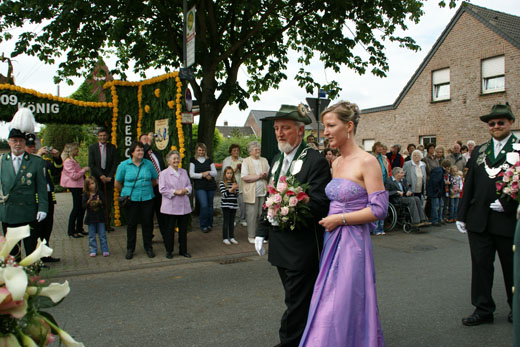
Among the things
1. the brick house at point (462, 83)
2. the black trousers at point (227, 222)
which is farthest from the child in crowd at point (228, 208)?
the brick house at point (462, 83)

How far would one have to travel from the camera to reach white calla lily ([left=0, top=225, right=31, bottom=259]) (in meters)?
1.41

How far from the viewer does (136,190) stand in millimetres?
7277

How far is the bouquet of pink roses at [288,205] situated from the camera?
331 cm

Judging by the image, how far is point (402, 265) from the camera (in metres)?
6.98

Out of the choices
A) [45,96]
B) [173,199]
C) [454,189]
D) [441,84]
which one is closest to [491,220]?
[173,199]

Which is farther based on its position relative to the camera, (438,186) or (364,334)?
(438,186)

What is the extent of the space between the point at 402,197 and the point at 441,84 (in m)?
14.8

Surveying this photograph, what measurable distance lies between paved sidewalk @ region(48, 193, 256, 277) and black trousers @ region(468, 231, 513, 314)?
4162 mm

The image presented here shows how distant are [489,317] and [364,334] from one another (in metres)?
2.20

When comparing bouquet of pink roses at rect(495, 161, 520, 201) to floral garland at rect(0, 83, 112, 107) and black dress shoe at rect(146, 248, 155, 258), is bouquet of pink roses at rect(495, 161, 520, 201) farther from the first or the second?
floral garland at rect(0, 83, 112, 107)

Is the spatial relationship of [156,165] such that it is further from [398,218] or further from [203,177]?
[398,218]

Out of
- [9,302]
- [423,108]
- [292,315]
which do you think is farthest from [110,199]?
[423,108]

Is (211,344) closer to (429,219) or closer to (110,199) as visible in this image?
(110,199)

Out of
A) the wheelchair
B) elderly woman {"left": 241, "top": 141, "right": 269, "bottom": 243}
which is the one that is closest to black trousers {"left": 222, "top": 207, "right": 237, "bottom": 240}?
elderly woman {"left": 241, "top": 141, "right": 269, "bottom": 243}
